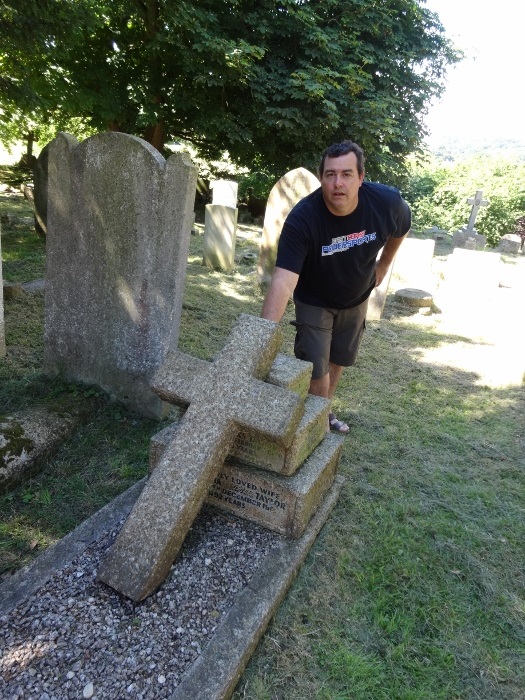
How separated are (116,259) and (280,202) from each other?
3862 millimetres

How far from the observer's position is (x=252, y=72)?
8758 mm

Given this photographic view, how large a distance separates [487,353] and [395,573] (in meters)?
4.39

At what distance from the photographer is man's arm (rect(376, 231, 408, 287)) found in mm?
3207

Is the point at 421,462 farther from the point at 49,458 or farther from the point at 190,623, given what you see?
the point at 49,458

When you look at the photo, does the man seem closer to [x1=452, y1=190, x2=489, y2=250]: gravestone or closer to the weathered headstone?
the weathered headstone

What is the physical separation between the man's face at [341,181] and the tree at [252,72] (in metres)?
6.83

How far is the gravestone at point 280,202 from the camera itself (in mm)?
6531

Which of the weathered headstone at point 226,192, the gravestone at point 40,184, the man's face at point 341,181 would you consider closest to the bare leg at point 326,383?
the man's face at point 341,181

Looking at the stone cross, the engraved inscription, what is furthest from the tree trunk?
the stone cross

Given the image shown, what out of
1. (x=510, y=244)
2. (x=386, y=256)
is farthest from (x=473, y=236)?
(x=386, y=256)

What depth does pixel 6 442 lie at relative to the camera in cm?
283

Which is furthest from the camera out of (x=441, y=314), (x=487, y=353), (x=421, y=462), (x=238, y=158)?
(x=238, y=158)

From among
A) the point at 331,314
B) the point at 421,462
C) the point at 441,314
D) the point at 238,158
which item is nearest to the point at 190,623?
the point at 331,314

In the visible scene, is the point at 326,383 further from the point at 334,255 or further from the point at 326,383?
the point at 334,255
